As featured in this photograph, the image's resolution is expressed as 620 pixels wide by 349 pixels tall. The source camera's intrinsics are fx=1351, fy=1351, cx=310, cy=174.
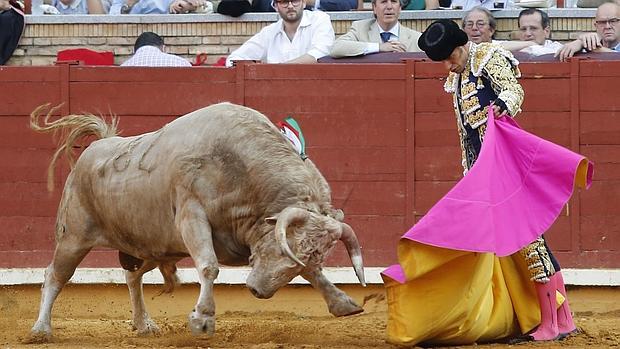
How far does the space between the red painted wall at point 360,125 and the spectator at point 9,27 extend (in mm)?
871

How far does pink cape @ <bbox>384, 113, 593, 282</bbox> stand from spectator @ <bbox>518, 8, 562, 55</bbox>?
8.08 feet

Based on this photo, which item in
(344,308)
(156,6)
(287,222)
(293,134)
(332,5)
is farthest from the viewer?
(156,6)

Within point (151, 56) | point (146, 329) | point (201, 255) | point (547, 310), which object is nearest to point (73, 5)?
point (151, 56)

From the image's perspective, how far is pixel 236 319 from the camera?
7.79 metres

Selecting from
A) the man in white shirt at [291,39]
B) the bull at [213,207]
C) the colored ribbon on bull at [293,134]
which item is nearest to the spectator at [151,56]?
the man in white shirt at [291,39]

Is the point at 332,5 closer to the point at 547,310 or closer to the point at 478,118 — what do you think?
the point at 478,118

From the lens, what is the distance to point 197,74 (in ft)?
27.1

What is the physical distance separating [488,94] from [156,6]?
420cm

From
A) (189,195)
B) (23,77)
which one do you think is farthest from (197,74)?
(189,195)

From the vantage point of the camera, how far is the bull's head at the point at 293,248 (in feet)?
18.3

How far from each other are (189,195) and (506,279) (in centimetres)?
147

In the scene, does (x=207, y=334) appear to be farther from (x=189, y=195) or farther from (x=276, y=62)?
(x=276, y=62)

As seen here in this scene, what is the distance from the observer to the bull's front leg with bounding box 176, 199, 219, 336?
18.2 ft

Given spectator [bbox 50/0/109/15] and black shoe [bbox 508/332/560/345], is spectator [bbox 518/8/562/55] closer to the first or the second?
black shoe [bbox 508/332/560/345]
